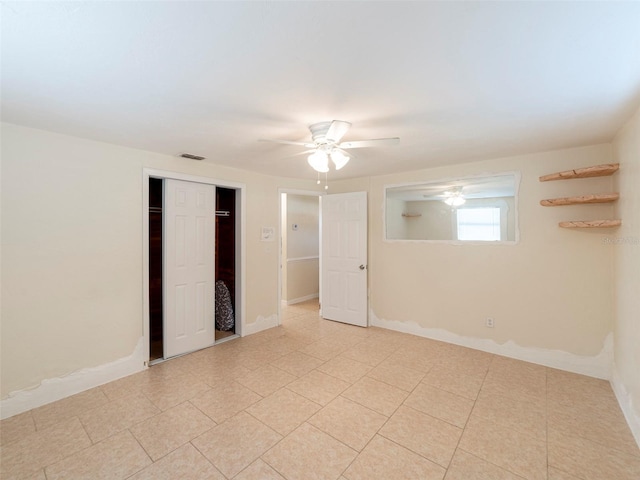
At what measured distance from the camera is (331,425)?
6.97 ft

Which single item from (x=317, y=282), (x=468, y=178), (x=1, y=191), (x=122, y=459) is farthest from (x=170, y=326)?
(x=468, y=178)

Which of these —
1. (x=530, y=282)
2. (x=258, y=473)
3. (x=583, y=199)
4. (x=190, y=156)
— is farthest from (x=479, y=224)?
(x=190, y=156)

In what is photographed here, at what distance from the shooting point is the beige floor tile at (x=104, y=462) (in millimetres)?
1690

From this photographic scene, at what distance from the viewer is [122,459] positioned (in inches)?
71.2

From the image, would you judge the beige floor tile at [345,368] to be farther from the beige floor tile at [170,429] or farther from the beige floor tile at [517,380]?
the beige floor tile at [170,429]

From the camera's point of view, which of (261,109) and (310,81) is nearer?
(310,81)

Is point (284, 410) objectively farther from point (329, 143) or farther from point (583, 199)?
point (583, 199)

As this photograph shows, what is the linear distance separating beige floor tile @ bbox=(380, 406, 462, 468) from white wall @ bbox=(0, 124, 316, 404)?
8.52 feet

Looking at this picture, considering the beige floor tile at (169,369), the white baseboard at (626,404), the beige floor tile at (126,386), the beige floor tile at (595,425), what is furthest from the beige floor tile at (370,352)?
the beige floor tile at (126,386)

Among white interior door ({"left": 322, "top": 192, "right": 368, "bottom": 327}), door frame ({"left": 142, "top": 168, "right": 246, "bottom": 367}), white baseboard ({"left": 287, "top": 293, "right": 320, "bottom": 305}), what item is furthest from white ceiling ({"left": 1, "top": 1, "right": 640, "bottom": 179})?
white baseboard ({"left": 287, "top": 293, "right": 320, "bottom": 305})

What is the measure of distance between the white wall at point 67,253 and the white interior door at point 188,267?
12.7 inches

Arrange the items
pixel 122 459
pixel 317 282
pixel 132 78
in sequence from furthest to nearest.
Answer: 1. pixel 317 282
2. pixel 122 459
3. pixel 132 78

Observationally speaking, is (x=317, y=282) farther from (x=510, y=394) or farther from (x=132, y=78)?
(x=132, y=78)

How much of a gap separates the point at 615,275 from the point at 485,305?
1.17m
